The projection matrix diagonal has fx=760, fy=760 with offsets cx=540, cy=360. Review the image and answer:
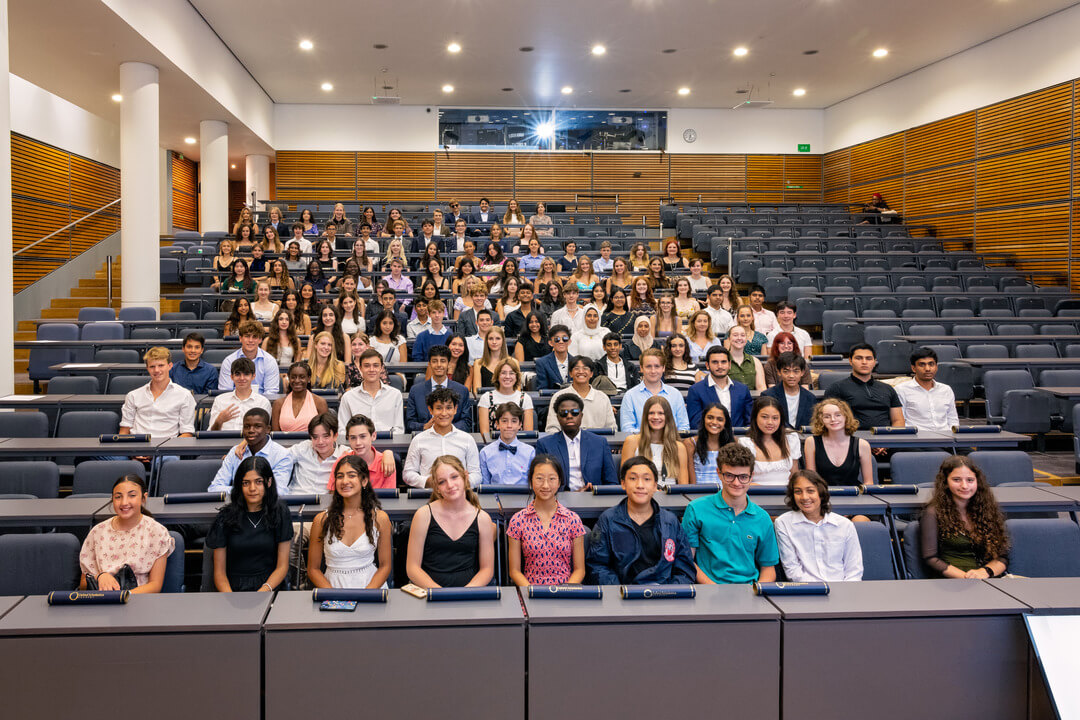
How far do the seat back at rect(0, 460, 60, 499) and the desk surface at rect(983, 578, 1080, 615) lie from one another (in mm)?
3892

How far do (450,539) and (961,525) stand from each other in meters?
2.02

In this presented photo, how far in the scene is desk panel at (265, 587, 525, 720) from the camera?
207 cm

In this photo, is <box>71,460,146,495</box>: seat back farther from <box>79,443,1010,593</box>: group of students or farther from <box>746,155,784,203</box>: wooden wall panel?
<box>746,155,784,203</box>: wooden wall panel

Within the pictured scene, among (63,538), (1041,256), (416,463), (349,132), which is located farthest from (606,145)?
(63,538)

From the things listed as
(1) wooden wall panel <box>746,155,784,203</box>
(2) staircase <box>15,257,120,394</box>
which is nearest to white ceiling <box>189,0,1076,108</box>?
(1) wooden wall panel <box>746,155,784,203</box>

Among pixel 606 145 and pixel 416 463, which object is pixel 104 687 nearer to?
pixel 416 463

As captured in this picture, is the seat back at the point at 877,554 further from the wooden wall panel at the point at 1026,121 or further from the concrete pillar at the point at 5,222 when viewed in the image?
the wooden wall panel at the point at 1026,121

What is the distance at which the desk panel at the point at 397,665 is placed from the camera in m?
2.07

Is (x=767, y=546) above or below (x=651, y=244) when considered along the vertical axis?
below

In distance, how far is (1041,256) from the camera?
10602 millimetres

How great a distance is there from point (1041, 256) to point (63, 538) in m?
11.9

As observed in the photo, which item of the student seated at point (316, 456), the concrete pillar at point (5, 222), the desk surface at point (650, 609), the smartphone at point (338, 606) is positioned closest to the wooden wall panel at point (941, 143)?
the student seated at point (316, 456)

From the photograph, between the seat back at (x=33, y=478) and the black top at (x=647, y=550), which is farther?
the seat back at (x=33, y=478)

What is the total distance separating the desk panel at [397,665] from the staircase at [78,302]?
301 inches
